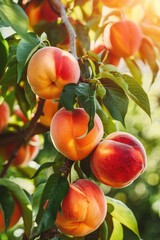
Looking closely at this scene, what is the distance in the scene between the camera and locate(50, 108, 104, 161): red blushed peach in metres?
0.84

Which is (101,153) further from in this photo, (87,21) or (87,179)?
(87,21)

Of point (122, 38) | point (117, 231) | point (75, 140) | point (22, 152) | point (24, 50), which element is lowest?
point (22, 152)

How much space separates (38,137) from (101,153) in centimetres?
72

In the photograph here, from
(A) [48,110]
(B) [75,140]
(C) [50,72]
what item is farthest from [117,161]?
(A) [48,110]

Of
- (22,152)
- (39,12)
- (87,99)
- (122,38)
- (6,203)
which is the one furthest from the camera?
(22,152)

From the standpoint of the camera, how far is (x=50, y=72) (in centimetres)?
86

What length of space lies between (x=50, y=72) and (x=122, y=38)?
385mm

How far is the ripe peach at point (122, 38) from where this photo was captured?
3.93ft

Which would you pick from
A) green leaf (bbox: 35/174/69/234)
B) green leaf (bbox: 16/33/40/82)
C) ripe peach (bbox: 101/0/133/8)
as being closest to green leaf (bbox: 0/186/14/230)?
green leaf (bbox: 35/174/69/234)

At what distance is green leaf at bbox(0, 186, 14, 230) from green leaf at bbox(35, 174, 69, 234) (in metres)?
0.10

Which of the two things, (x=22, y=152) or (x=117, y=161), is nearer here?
(x=117, y=161)

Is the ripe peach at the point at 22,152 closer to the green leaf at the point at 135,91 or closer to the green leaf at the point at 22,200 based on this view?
the green leaf at the point at 22,200

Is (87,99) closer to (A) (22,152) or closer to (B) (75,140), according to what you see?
(B) (75,140)

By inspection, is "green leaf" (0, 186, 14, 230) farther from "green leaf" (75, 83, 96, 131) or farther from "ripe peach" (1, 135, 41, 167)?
"ripe peach" (1, 135, 41, 167)
